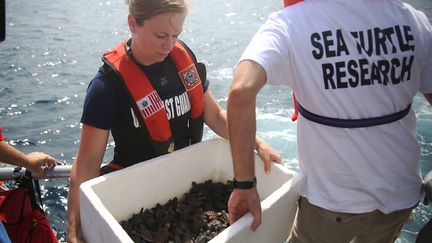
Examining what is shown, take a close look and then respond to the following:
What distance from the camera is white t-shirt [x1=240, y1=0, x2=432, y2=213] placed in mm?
1415

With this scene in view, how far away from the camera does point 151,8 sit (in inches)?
68.8

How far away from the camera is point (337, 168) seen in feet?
5.07

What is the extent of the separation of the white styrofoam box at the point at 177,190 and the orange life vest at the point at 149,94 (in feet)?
0.65

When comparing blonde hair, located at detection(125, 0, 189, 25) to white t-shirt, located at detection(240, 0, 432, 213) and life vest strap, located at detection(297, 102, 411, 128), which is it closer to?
white t-shirt, located at detection(240, 0, 432, 213)

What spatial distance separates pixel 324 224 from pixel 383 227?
272 mm

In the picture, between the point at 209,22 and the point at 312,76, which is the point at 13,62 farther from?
the point at 312,76

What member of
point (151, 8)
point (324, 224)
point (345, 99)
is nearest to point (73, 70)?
point (151, 8)

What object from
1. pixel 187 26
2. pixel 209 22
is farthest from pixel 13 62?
pixel 209 22

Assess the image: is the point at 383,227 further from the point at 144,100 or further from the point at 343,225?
the point at 144,100

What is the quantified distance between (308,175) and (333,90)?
396mm

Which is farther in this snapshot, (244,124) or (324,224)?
(324,224)

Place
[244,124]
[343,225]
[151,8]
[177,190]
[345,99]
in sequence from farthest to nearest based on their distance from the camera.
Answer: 1. [177,190]
2. [151,8]
3. [343,225]
4. [345,99]
5. [244,124]

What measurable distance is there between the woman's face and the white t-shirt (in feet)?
1.70

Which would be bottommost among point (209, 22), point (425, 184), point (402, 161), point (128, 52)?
point (209, 22)
